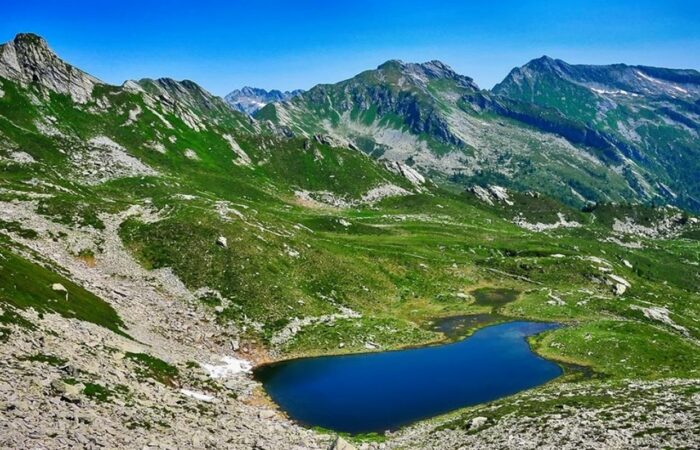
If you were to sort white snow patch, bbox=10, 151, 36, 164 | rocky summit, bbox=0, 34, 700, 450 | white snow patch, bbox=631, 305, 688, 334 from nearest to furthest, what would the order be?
rocky summit, bbox=0, 34, 700, 450 < white snow patch, bbox=631, 305, 688, 334 < white snow patch, bbox=10, 151, 36, 164

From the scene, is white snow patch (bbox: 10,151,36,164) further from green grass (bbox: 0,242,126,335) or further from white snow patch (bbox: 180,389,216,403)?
white snow patch (bbox: 180,389,216,403)

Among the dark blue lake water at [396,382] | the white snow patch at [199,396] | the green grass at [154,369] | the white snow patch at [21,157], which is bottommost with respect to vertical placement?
the dark blue lake water at [396,382]

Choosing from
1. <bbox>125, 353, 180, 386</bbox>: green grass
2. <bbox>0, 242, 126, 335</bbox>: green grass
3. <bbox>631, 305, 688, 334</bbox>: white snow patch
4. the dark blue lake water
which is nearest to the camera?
<bbox>0, 242, 126, 335</bbox>: green grass

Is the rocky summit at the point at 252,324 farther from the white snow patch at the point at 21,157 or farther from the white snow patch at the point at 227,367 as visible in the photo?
the white snow patch at the point at 21,157

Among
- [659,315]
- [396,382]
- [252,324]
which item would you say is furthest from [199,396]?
[659,315]

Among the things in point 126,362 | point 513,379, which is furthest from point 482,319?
point 126,362

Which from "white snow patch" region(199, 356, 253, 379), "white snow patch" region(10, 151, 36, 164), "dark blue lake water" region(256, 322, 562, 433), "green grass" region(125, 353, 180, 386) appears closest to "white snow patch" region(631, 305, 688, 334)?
"dark blue lake water" region(256, 322, 562, 433)

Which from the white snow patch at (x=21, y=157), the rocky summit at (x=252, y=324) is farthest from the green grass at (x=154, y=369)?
the white snow patch at (x=21, y=157)

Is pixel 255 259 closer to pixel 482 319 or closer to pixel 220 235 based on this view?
pixel 220 235
